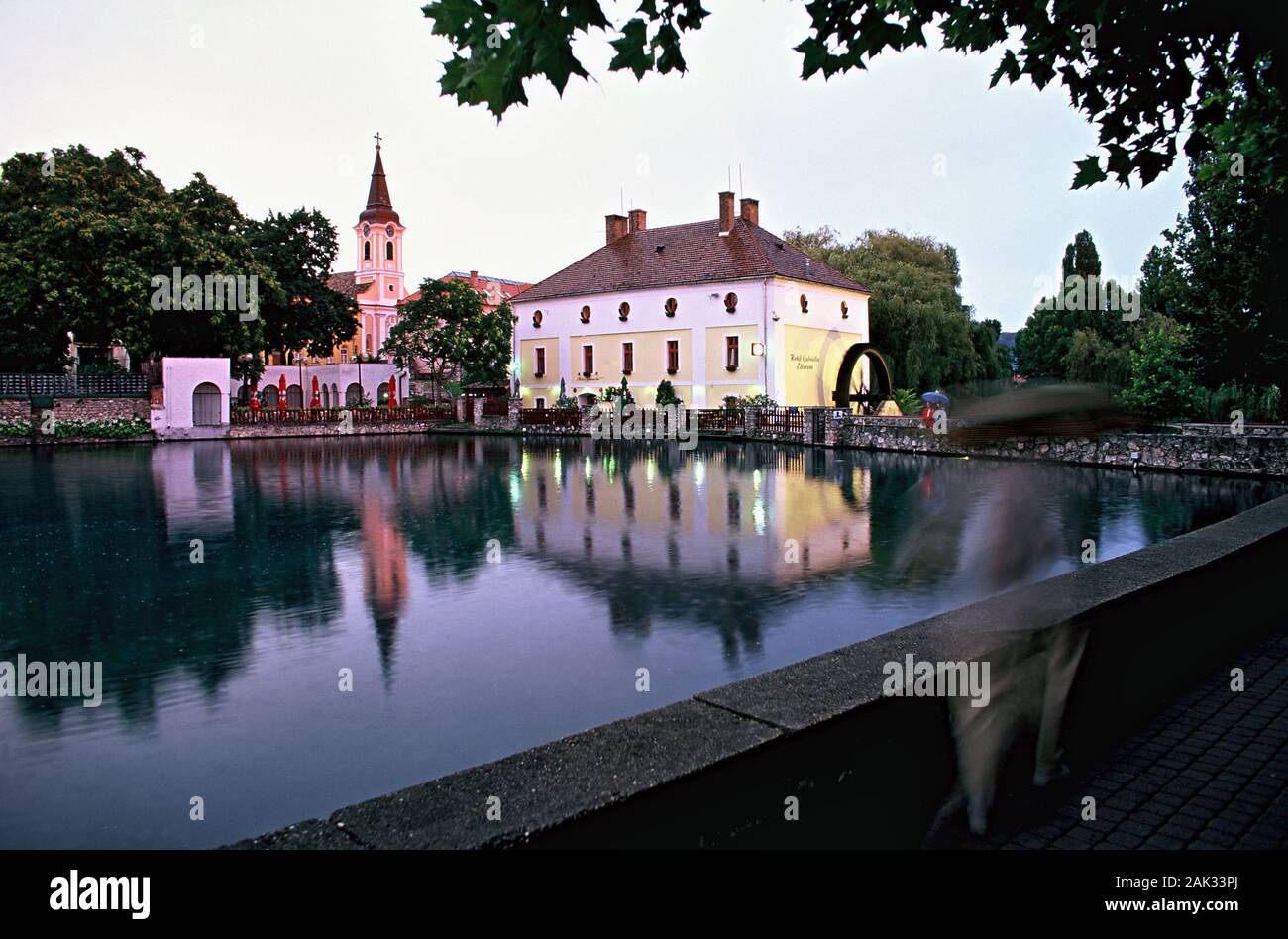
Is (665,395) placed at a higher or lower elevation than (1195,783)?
higher

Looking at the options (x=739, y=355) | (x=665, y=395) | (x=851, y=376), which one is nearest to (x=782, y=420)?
(x=851, y=376)

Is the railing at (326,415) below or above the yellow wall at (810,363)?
below

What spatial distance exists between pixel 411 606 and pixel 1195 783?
6408mm

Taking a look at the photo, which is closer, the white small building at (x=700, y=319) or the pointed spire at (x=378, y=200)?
the white small building at (x=700, y=319)

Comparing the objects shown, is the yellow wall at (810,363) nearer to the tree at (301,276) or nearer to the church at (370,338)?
the church at (370,338)

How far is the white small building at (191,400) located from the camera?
136 ft

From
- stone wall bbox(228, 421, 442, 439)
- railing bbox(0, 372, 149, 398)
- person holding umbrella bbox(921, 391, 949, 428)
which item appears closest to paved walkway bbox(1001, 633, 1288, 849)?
person holding umbrella bbox(921, 391, 949, 428)

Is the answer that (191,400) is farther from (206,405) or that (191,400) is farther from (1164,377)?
(1164,377)

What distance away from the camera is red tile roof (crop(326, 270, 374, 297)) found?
272 feet

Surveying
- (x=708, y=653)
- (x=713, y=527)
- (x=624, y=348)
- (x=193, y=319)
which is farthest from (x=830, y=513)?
(x=193, y=319)

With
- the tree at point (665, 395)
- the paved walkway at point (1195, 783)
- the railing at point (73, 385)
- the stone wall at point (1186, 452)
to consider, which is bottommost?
the paved walkway at point (1195, 783)

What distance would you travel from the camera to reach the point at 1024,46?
636 cm

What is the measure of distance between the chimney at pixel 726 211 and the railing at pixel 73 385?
31355 millimetres

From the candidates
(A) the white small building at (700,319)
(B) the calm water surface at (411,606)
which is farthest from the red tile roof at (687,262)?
(B) the calm water surface at (411,606)
